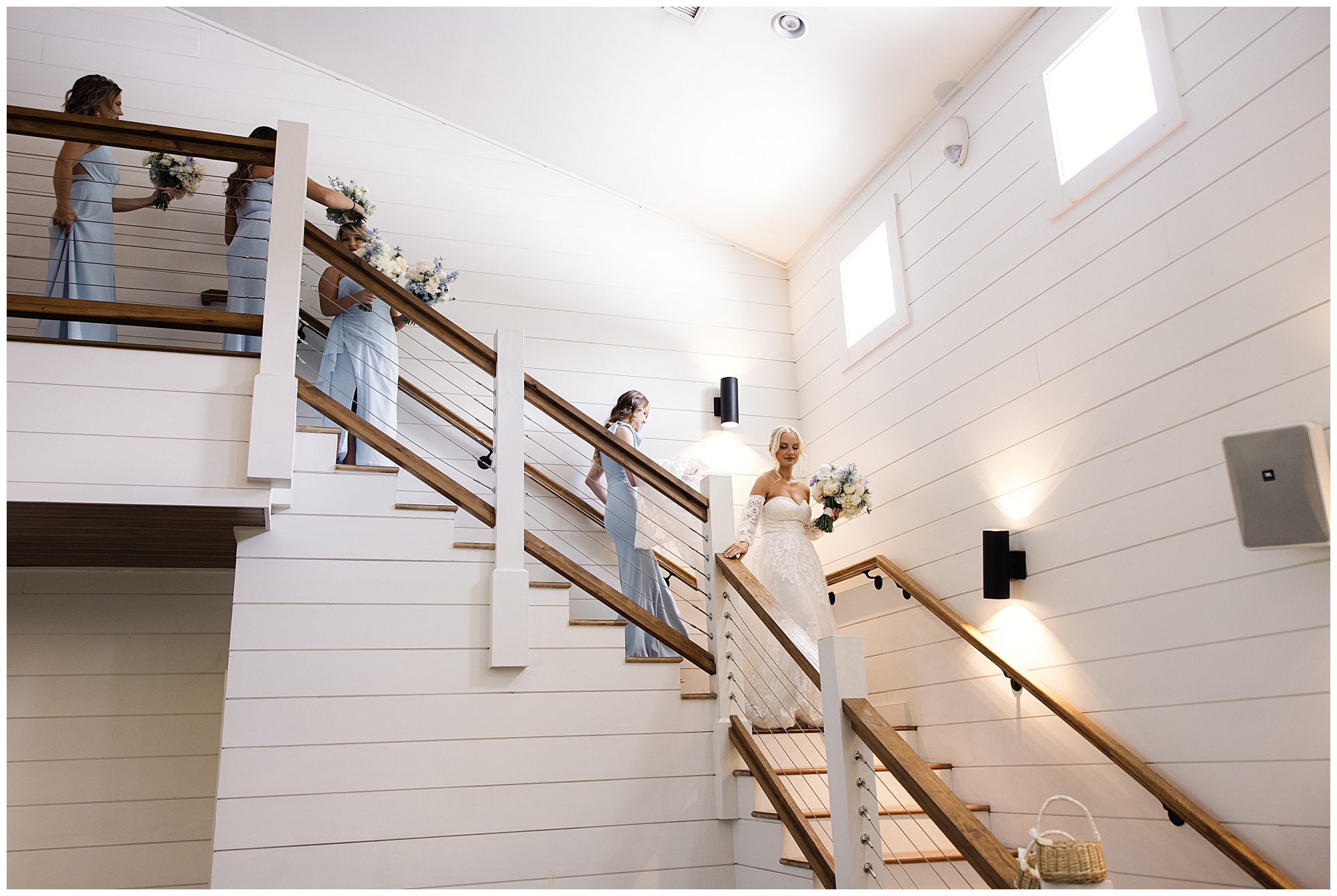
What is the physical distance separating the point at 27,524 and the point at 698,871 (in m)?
2.96

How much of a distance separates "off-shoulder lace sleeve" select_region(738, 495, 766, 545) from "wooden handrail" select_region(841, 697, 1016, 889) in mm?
1849

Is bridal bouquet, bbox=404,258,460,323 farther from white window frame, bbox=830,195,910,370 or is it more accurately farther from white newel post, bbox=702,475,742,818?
white window frame, bbox=830,195,910,370

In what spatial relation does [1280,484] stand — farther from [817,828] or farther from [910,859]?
[817,828]

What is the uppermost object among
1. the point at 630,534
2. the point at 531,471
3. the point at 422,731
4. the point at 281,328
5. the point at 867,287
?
the point at 867,287

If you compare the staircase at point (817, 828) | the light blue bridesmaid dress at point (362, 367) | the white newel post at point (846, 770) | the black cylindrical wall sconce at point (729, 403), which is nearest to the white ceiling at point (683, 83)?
the black cylindrical wall sconce at point (729, 403)

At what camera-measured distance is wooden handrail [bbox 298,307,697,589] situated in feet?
16.8

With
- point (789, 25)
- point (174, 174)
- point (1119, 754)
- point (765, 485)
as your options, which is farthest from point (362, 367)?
point (1119, 754)

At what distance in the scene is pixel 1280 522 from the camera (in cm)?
283

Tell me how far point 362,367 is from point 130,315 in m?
1.24

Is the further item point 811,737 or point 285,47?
point 285,47

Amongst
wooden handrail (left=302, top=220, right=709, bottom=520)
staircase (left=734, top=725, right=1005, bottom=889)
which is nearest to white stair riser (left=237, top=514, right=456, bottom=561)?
wooden handrail (left=302, top=220, right=709, bottom=520)

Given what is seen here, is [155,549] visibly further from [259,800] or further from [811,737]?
[811,737]

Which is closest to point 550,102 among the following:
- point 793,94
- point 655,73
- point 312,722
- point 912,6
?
point 655,73

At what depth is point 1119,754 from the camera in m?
3.45
